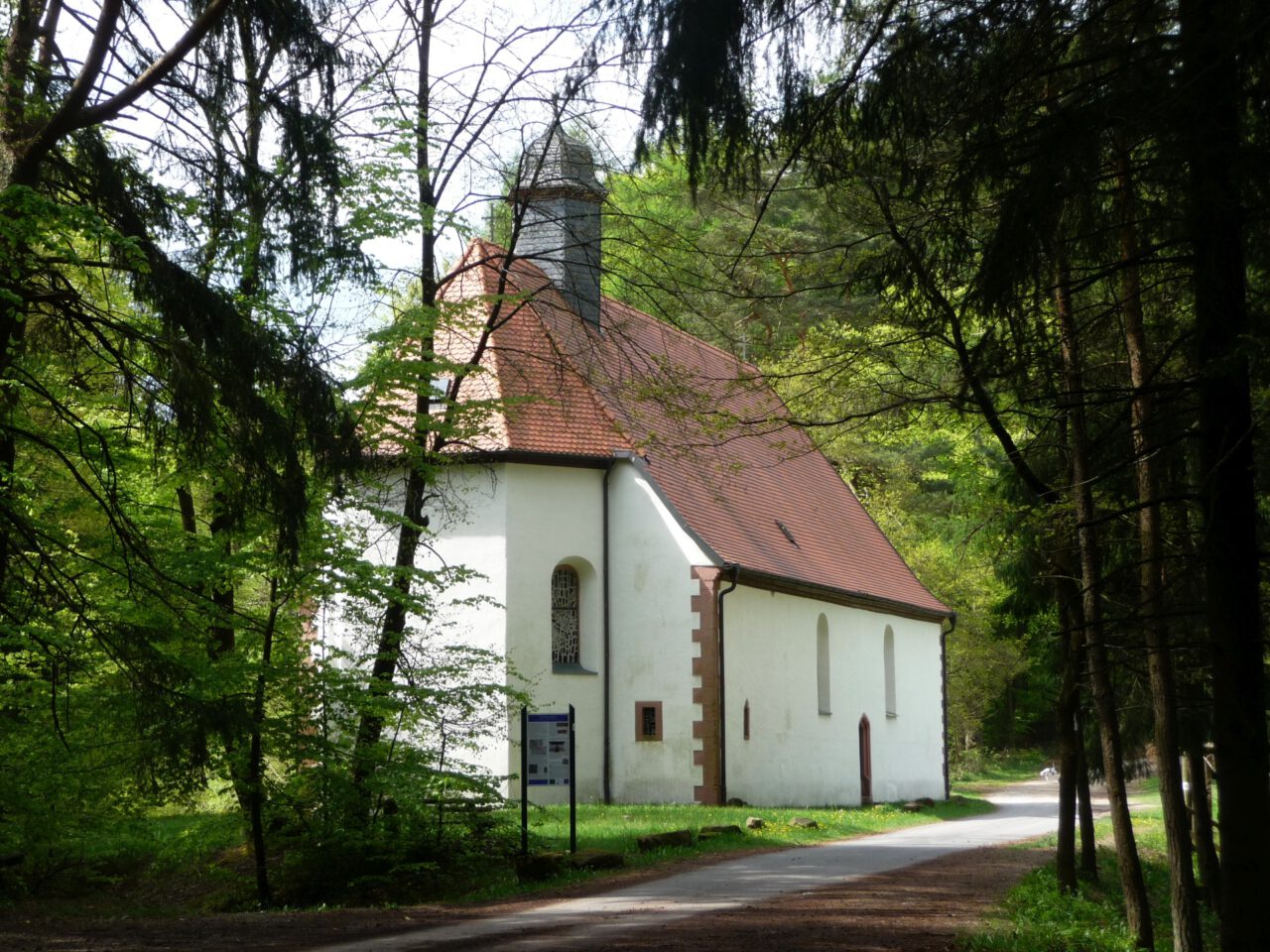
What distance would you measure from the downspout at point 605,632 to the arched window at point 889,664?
9.50 meters

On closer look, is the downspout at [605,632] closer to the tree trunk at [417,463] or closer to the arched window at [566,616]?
the arched window at [566,616]

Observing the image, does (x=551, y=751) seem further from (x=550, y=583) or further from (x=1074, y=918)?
(x=550, y=583)

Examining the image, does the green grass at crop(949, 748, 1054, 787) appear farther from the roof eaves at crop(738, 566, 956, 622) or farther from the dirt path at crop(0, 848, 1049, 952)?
the dirt path at crop(0, 848, 1049, 952)

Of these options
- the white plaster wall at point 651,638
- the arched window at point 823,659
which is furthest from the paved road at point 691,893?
the arched window at point 823,659

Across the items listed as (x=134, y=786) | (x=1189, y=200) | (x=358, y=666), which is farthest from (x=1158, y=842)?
(x=1189, y=200)

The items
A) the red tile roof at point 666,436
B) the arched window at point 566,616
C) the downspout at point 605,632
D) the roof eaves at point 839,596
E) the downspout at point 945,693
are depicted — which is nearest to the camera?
the red tile roof at point 666,436

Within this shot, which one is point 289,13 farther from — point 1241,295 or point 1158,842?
point 1158,842

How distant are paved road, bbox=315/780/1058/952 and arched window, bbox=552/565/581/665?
594 cm

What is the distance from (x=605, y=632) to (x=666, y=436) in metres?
8.72

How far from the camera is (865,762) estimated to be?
29266mm

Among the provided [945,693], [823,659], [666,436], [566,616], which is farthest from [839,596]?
[666,436]

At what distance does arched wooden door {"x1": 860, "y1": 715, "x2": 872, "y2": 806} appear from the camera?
28970mm

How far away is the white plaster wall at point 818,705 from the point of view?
24141mm

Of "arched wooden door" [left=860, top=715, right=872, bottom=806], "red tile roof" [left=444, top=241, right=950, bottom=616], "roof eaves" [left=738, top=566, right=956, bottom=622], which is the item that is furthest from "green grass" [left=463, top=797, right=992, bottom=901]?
"red tile roof" [left=444, top=241, right=950, bottom=616]
